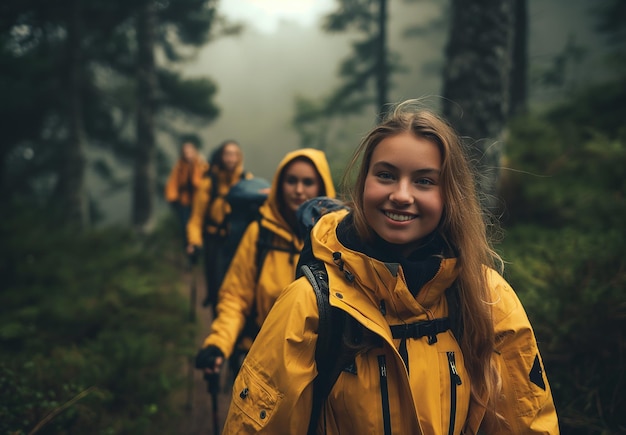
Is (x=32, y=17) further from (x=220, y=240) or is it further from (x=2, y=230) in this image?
(x=220, y=240)

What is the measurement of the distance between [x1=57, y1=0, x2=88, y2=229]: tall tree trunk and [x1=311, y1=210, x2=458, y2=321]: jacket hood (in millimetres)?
9684

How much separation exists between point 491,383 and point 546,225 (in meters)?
4.73

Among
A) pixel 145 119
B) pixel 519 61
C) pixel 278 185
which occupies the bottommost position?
pixel 278 185

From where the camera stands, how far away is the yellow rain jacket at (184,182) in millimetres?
7500

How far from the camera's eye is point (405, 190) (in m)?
1.54

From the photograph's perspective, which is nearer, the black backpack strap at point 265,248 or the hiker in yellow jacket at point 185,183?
the black backpack strap at point 265,248

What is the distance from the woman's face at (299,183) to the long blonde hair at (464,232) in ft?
4.15

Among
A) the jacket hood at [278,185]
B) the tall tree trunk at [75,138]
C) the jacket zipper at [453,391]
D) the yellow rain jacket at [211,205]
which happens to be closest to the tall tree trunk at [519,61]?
the yellow rain jacket at [211,205]

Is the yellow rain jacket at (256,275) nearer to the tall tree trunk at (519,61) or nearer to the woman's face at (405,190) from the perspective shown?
the woman's face at (405,190)

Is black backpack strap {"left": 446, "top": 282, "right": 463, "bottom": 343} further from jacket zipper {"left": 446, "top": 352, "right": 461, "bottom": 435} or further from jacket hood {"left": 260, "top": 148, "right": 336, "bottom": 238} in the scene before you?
jacket hood {"left": 260, "top": 148, "right": 336, "bottom": 238}

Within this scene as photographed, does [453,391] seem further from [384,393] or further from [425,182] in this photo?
[425,182]

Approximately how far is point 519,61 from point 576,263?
7976 mm

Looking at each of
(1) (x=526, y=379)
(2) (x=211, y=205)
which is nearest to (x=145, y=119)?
(2) (x=211, y=205)

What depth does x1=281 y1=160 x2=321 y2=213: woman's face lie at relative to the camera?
9.71 feet
